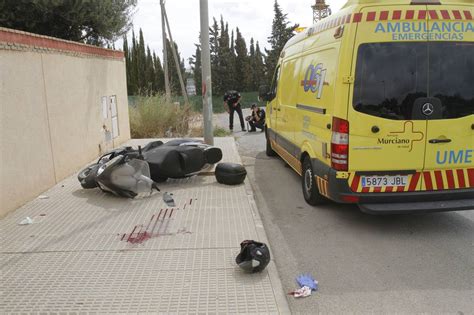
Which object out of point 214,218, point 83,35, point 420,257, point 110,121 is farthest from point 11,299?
point 83,35

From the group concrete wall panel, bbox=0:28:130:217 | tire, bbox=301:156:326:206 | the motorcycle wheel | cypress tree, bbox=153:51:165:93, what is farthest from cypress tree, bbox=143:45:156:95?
tire, bbox=301:156:326:206

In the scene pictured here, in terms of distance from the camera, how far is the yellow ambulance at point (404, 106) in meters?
4.64

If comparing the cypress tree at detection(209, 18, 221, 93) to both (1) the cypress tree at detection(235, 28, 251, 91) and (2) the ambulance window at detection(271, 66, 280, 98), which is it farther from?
(2) the ambulance window at detection(271, 66, 280, 98)

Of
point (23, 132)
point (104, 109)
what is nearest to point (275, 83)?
point (104, 109)

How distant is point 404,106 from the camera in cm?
471

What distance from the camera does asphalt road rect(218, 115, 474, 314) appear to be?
348 centimetres

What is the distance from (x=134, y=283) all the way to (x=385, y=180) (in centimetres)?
293

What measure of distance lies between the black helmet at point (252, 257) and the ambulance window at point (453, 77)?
2.61 metres

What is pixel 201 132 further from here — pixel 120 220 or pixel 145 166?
pixel 120 220

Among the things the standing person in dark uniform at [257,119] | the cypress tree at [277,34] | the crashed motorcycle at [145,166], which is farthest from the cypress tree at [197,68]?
the crashed motorcycle at [145,166]

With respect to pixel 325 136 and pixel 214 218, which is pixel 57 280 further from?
pixel 325 136

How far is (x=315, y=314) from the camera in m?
3.32

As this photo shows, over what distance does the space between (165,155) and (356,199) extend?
10.1 ft

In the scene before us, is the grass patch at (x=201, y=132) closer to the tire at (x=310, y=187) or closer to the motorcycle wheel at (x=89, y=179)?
the motorcycle wheel at (x=89, y=179)
